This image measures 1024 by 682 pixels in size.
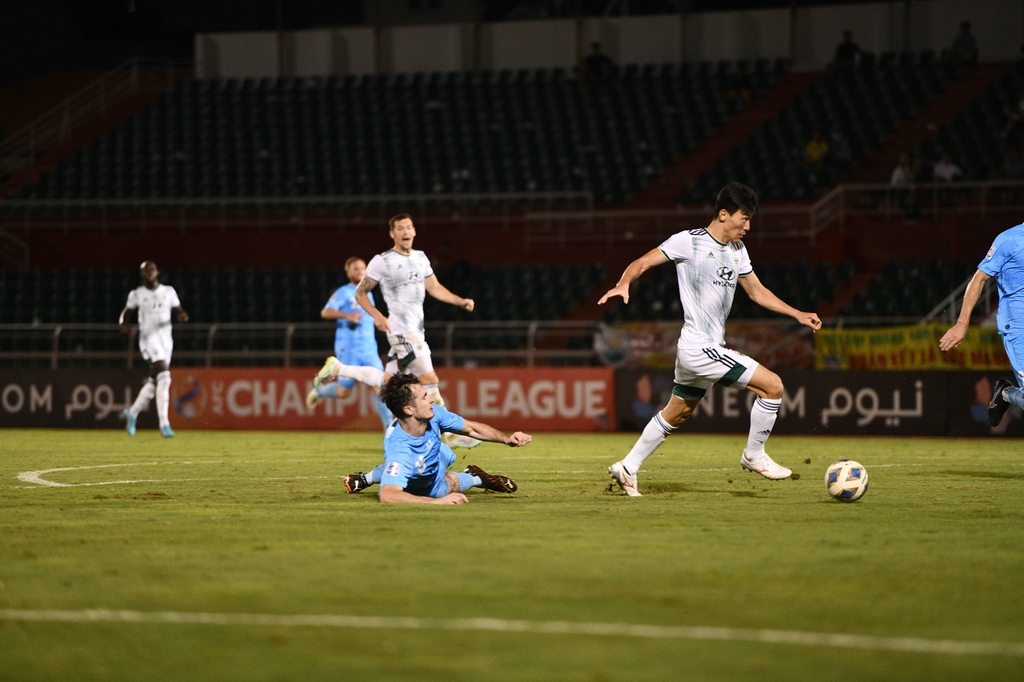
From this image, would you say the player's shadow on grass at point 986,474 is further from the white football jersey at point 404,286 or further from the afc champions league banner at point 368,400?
the afc champions league banner at point 368,400

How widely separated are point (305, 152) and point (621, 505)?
85.2ft

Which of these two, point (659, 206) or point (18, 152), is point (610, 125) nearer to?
point (659, 206)

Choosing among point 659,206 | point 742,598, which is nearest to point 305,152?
point 659,206

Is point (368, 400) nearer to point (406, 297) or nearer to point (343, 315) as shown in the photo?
point (343, 315)

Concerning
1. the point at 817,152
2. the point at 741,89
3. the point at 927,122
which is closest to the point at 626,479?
the point at 817,152

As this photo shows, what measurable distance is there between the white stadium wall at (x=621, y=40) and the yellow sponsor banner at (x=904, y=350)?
47.2 feet

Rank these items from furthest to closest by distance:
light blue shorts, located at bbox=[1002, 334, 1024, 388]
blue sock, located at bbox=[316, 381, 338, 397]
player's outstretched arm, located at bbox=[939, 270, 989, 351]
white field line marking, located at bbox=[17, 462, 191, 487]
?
blue sock, located at bbox=[316, 381, 338, 397] < white field line marking, located at bbox=[17, 462, 191, 487] < light blue shorts, located at bbox=[1002, 334, 1024, 388] < player's outstretched arm, located at bbox=[939, 270, 989, 351]

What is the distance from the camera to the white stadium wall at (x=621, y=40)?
33.8 meters

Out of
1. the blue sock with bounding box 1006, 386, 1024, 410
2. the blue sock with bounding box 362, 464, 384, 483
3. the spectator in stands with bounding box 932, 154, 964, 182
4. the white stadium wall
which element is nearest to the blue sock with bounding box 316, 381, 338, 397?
the blue sock with bounding box 362, 464, 384, 483

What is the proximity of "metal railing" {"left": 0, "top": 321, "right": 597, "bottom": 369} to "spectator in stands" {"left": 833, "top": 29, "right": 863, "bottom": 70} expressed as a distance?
12068 millimetres

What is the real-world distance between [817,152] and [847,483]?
20.6 meters

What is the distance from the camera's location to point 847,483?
10.3 meters

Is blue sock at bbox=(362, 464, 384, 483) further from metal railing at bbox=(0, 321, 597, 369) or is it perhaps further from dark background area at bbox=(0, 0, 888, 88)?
dark background area at bbox=(0, 0, 888, 88)

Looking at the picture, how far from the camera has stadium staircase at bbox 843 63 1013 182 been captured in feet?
98.3
